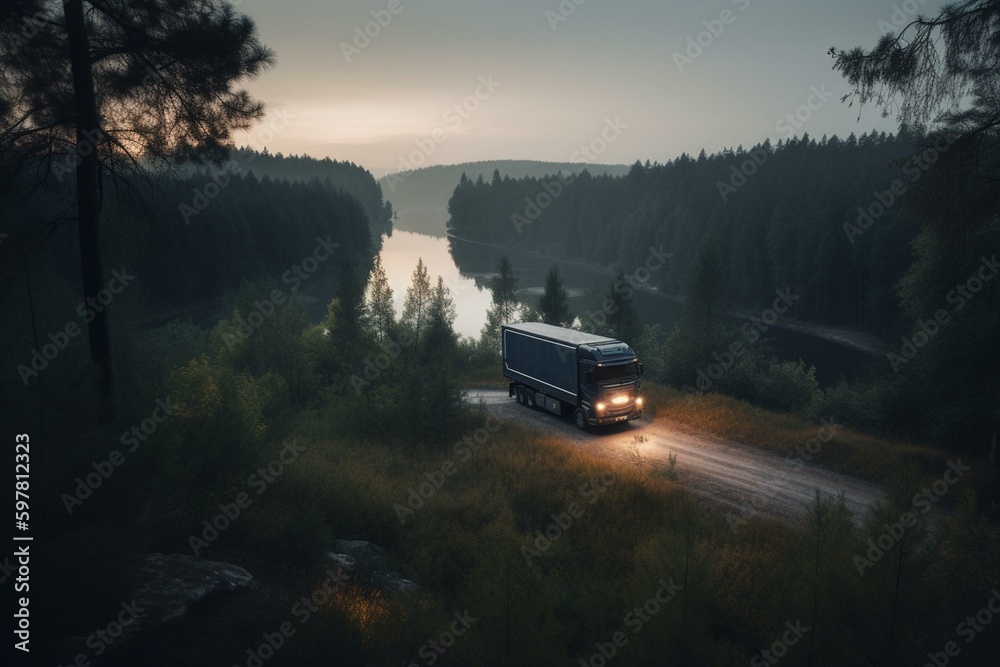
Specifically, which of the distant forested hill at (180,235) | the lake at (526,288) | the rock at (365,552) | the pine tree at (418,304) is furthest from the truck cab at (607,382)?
the lake at (526,288)

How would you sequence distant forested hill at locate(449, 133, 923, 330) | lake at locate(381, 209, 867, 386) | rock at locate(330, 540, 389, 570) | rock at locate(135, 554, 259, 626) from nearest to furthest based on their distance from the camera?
rock at locate(135, 554, 259, 626)
rock at locate(330, 540, 389, 570)
lake at locate(381, 209, 867, 386)
distant forested hill at locate(449, 133, 923, 330)

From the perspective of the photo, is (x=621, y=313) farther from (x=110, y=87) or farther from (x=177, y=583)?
(x=177, y=583)

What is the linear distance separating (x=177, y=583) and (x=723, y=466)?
16260mm

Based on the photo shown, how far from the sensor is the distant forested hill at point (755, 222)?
67.8m

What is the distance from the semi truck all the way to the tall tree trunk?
16310mm

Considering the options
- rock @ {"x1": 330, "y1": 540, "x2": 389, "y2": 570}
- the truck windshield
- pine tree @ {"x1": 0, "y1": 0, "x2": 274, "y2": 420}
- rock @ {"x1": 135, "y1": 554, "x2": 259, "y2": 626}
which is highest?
pine tree @ {"x1": 0, "y1": 0, "x2": 274, "y2": 420}

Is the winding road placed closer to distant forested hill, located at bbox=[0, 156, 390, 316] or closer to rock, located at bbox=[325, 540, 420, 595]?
rock, located at bbox=[325, 540, 420, 595]

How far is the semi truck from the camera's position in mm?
22281

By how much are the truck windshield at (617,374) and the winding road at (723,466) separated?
90.3 inches

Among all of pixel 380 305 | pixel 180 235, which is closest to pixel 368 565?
pixel 180 235

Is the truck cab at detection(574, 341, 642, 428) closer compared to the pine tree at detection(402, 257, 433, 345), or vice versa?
the truck cab at detection(574, 341, 642, 428)

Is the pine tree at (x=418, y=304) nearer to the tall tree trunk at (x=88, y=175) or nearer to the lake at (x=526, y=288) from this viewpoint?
the lake at (x=526, y=288)

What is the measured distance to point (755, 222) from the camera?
8406 centimetres

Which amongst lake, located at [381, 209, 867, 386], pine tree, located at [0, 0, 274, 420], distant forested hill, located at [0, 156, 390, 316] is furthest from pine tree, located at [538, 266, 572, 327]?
pine tree, located at [0, 0, 274, 420]
